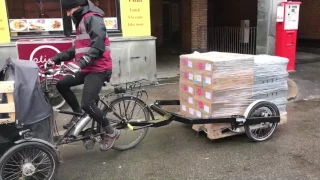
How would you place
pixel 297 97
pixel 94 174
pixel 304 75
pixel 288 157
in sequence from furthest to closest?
pixel 304 75 < pixel 297 97 < pixel 288 157 < pixel 94 174

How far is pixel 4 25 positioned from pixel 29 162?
13.6ft

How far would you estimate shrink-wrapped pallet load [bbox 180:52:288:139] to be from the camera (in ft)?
13.8

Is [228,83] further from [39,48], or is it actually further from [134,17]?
[39,48]

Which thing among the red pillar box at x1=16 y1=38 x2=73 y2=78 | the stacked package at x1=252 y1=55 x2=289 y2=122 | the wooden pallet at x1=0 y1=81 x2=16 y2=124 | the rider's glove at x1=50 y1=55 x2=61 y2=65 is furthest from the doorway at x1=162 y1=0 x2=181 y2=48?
the wooden pallet at x1=0 y1=81 x2=16 y2=124

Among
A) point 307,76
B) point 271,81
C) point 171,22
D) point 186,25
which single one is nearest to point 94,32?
point 271,81

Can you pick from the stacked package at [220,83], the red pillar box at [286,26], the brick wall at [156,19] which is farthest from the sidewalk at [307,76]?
the brick wall at [156,19]

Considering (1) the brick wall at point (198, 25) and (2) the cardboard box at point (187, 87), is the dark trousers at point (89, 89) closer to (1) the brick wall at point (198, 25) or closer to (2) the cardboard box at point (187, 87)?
(2) the cardboard box at point (187, 87)

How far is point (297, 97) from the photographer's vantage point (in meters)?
6.90

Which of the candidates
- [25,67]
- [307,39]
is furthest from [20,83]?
[307,39]

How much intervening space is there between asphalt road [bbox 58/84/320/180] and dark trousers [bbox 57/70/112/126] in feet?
1.89

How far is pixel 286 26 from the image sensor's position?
880 cm

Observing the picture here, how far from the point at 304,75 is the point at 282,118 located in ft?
15.0

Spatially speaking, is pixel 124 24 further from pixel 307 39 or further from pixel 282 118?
pixel 307 39

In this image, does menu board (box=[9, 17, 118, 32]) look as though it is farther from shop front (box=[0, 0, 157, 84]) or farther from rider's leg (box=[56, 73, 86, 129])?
rider's leg (box=[56, 73, 86, 129])
